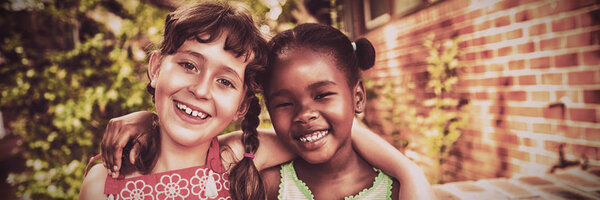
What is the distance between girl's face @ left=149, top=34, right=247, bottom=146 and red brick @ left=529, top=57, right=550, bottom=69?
7.15 feet

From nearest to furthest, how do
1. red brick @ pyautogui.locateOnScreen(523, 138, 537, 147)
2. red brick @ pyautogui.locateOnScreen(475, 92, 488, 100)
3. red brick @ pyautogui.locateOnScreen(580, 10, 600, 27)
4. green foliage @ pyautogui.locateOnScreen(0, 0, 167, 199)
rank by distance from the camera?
red brick @ pyautogui.locateOnScreen(580, 10, 600, 27) → red brick @ pyautogui.locateOnScreen(523, 138, 537, 147) → red brick @ pyautogui.locateOnScreen(475, 92, 488, 100) → green foliage @ pyautogui.locateOnScreen(0, 0, 167, 199)

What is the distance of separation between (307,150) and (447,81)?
7.10ft

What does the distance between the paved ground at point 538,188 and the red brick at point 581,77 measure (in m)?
0.58

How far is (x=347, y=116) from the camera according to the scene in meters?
1.63

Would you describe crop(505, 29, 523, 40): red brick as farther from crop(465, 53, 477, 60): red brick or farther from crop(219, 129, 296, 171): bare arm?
crop(219, 129, 296, 171): bare arm

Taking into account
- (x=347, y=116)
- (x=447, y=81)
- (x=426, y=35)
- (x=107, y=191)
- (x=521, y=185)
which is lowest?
(x=521, y=185)

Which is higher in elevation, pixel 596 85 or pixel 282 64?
pixel 282 64

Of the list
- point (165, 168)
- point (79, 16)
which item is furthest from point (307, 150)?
point (79, 16)

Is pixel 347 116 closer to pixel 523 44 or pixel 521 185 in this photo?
pixel 521 185

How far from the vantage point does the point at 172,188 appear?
5.28ft

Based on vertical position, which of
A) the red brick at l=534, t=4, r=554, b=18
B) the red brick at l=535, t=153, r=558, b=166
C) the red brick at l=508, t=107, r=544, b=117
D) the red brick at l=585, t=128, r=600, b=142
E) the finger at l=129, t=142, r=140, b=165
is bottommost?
the red brick at l=535, t=153, r=558, b=166

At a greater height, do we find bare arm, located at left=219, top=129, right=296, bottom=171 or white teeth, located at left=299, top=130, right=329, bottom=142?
white teeth, located at left=299, top=130, right=329, bottom=142

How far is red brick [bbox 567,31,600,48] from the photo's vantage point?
82.7 inches

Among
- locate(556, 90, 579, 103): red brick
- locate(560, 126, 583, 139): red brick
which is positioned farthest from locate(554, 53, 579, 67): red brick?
locate(560, 126, 583, 139): red brick
